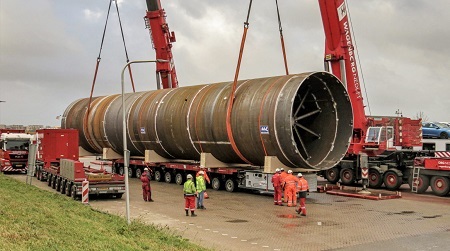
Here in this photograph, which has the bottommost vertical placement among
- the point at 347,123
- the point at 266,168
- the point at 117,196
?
the point at 117,196

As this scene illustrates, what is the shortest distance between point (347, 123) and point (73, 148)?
14598mm

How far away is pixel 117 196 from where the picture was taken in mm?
22422

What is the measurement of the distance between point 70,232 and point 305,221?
8165 mm

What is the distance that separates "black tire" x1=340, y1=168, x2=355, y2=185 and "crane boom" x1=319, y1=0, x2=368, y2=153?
1277 millimetres

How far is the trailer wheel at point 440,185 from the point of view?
77.1 feet

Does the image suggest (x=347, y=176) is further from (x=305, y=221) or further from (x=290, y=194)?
(x=305, y=221)

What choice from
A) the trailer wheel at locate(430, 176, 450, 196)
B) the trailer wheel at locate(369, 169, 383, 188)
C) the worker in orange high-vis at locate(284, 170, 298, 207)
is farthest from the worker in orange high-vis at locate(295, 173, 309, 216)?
the trailer wheel at locate(369, 169, 383, 188)

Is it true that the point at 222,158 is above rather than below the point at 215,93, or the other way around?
below

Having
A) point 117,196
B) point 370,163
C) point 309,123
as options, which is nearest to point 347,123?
point 309,123

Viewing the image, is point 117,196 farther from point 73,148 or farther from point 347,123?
point 347,123

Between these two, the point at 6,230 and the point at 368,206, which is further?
the point at 368,206

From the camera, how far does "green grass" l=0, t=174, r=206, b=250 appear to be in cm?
977

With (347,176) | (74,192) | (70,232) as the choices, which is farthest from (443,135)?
(70,232)

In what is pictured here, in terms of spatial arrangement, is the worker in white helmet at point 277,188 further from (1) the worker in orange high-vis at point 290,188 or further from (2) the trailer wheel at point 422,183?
(2) the trailer wheel at point 422,183
